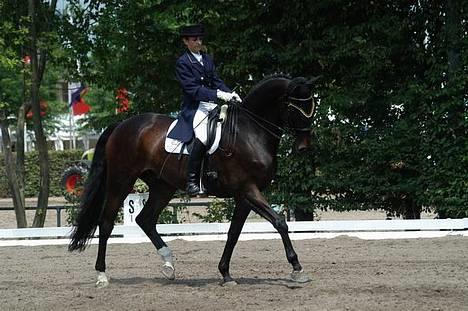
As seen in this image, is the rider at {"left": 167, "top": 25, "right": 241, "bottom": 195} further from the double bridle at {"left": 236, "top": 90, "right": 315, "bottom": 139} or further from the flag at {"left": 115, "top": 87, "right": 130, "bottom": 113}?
the flag at {"left": 115, "top": 87, "right": 130, "bottom": 113}

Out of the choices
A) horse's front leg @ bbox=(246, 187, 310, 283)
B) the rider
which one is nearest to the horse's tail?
the rider

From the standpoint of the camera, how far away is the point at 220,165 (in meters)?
7.88

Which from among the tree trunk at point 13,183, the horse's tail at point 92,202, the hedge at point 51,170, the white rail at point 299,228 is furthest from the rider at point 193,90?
the hedge at point 51,170

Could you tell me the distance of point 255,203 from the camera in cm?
760

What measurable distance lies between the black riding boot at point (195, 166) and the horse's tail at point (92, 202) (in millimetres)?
1250

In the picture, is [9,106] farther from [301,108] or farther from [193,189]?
[301,108]

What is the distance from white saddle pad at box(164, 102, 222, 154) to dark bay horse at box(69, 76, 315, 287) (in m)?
0.06

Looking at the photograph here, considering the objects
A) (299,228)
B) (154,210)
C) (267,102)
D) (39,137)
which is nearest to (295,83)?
(267,102)

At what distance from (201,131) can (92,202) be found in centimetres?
157

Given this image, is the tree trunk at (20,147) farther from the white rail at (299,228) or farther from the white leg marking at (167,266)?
Result: the white leg marking at (167,266)

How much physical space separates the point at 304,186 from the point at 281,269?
523cm

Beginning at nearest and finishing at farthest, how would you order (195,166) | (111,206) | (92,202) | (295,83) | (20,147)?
(295,83), (195,166), (111,206), (92,202), (20,147)

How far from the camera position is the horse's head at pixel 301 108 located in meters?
7.54

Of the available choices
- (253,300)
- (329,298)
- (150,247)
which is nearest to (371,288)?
(329,298)
